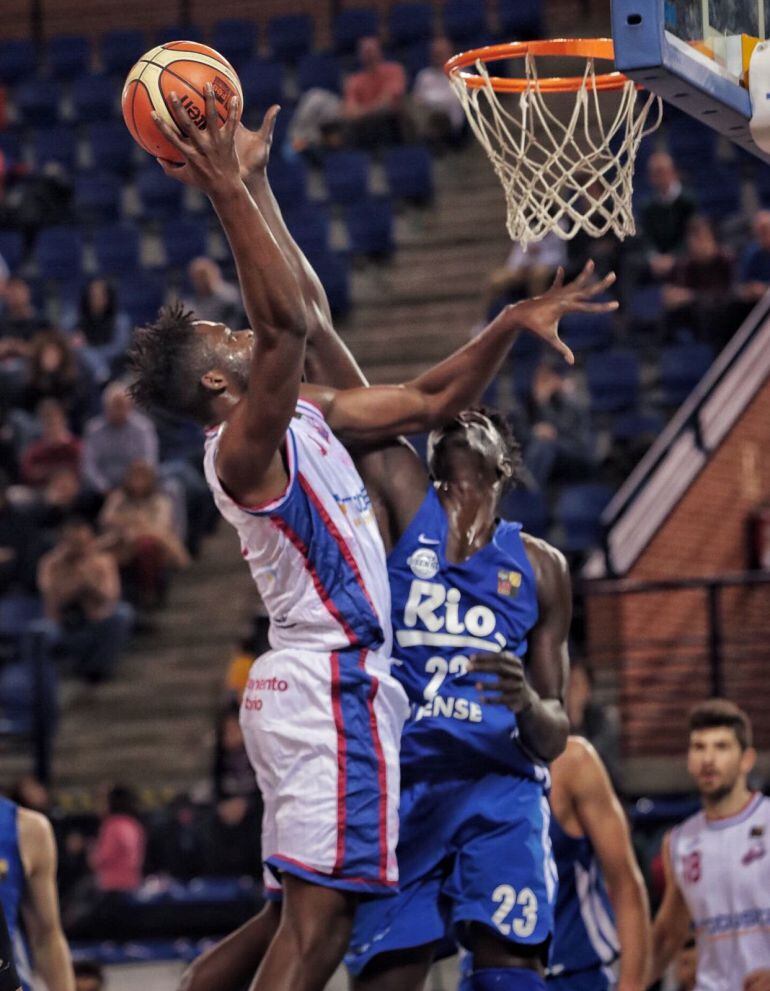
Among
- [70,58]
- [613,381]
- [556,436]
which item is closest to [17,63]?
[70,58]

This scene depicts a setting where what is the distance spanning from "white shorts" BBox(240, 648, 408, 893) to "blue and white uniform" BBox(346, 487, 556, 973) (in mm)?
355

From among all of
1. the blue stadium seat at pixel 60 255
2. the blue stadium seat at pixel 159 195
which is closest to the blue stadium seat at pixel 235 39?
the blue stadium seat at pixel 159 195

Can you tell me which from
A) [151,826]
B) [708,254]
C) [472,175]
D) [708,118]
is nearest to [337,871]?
[708,118]

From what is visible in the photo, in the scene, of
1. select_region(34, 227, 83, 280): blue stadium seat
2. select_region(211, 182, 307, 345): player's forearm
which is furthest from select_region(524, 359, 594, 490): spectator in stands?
select_region(211, 182, 307, 345): player's forearm

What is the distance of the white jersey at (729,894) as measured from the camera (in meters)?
6.91

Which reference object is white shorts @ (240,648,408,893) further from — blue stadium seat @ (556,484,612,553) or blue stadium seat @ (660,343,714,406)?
blue stadium seat @ (660,343,714,406)

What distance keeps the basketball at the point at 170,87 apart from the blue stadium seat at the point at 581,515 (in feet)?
22.6

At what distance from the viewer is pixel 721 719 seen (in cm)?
687

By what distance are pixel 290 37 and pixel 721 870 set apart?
12.8 meters

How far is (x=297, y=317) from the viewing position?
459 cm

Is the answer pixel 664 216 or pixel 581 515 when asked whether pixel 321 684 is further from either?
pixel 664 216

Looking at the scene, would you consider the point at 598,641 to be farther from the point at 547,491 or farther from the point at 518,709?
the point at 518,709

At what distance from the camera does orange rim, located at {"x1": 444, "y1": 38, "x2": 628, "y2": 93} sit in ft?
18.4

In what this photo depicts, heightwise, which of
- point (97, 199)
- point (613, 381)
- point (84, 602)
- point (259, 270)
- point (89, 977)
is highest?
point (97, 199)
